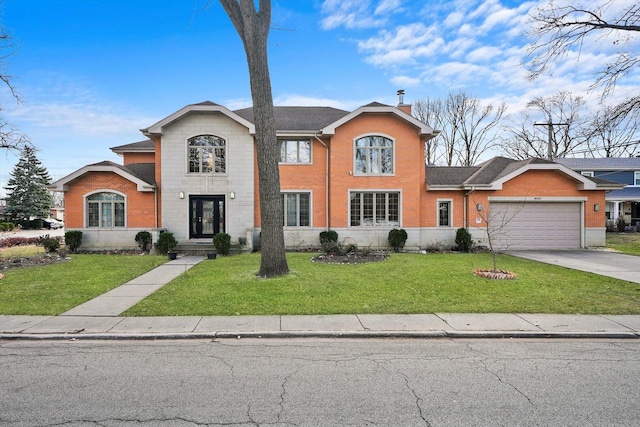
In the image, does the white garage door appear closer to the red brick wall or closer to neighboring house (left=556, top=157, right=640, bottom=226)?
the red brick wall

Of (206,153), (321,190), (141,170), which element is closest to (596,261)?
(321,190)

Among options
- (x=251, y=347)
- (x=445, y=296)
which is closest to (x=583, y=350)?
(x=445, y=296)

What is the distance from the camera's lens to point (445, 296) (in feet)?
25.6

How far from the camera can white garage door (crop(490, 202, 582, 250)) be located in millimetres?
16969

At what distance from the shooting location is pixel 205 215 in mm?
16562

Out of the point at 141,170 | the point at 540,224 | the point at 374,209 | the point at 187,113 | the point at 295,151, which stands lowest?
the point at 540,224

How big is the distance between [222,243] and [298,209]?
435 cm

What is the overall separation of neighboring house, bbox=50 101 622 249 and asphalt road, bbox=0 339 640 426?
1131 centimetres

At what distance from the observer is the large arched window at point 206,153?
53.8ft

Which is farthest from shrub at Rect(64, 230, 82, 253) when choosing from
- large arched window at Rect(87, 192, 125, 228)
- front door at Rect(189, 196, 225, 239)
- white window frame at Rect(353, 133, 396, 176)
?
white window frame at Rect(353, 133, 396, 176)

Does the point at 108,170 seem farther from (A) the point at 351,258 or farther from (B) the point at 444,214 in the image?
(B) the point at 444,214

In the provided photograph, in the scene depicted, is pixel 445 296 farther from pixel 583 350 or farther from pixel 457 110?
pixel 457 110

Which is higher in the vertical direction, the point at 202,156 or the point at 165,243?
the point at 202,156

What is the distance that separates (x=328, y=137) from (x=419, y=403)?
1457 centimetres
